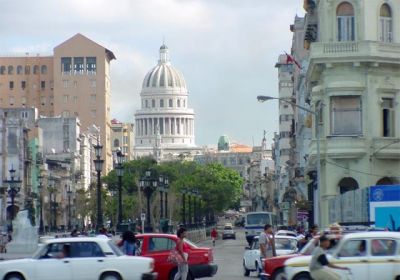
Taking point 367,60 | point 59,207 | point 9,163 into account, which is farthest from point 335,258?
point 59,207

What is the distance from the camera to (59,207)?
161375 mm

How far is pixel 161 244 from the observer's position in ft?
123

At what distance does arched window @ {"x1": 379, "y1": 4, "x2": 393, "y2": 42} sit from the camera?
5797cm

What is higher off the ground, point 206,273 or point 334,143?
point 334,143

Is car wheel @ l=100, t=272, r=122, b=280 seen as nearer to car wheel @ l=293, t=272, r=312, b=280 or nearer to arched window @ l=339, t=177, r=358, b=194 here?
car wheel @ l=293, t=272, r=312, b=280

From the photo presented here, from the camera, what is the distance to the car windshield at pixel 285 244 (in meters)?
43.2

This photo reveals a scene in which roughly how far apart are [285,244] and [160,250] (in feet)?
24.6

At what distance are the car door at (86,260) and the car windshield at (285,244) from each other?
1225 cm

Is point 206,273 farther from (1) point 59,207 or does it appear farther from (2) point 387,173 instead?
(1) point 59,207

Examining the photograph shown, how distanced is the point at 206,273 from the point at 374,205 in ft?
29.6

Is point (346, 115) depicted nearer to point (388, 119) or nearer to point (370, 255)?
point (388, 119)

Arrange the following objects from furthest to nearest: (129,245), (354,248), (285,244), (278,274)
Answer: (285,244) → (129,245) → (278,274) → (354,248)

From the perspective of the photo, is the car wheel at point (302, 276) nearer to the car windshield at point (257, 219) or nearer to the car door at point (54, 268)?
the car door at point (54, 268)

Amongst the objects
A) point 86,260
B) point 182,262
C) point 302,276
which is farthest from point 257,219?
point 302,276
